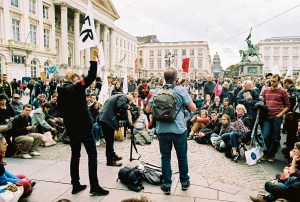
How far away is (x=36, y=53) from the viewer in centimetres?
Answer: 3519

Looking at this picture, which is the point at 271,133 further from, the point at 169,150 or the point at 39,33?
the point at 39,33

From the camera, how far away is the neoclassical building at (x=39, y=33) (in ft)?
101

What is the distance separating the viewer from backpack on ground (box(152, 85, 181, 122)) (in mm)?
3938

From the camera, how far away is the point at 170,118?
395 centimetres

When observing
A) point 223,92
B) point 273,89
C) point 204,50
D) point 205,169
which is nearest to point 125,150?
point 205,169

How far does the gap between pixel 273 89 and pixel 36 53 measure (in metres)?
34.5

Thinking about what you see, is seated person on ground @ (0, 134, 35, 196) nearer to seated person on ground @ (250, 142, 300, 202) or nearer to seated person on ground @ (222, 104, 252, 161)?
seated person on ground @ (250, 142, 300, 202)

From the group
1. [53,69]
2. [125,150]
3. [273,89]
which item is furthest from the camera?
[53,69]

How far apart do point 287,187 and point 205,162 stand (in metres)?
2.48

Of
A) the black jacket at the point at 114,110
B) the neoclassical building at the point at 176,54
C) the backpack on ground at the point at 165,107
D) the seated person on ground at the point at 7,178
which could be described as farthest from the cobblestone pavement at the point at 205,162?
the neoclassical building at the point at 176,54

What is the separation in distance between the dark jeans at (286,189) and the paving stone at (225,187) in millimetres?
576

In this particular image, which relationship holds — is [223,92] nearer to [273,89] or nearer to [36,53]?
[273,89]

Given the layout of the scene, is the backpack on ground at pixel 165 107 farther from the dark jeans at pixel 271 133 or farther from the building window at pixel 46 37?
the building window at pixel 46 37

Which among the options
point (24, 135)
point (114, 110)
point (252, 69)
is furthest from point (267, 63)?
point (24, 135)
